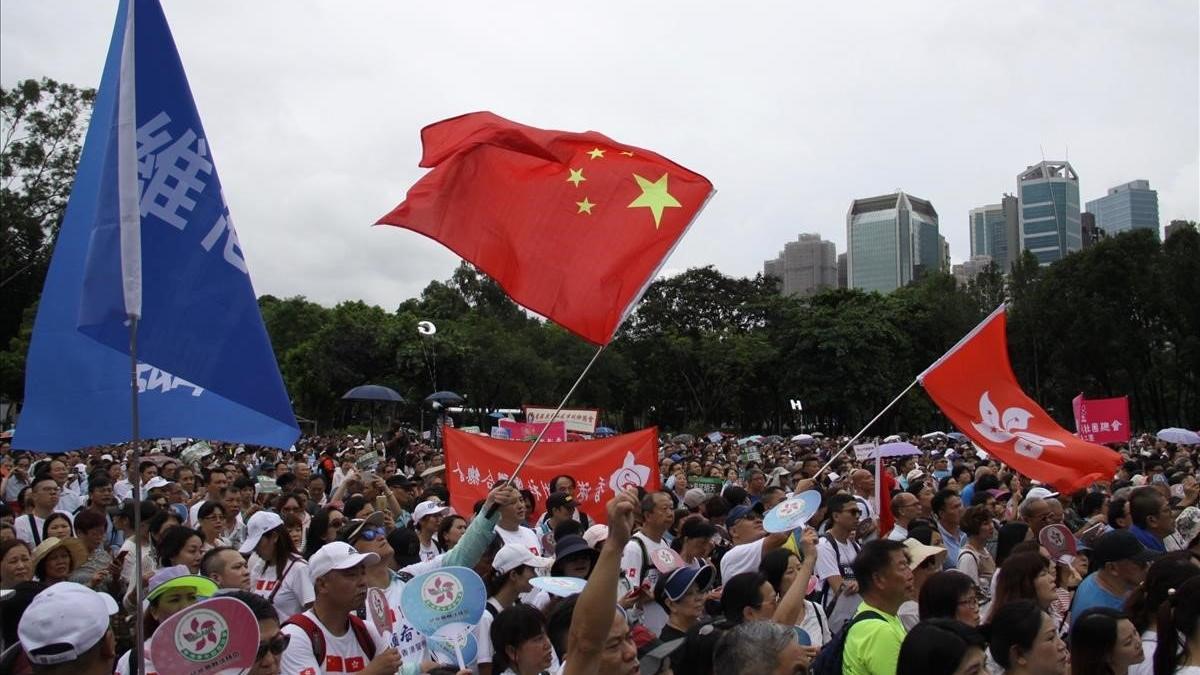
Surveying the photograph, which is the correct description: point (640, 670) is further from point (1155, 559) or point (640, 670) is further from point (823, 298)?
point (823, 298)

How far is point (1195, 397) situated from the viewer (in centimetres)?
4856

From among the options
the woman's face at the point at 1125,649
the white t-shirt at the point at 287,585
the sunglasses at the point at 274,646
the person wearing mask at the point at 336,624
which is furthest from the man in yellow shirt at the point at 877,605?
the white t-shirt at the point at 287,585

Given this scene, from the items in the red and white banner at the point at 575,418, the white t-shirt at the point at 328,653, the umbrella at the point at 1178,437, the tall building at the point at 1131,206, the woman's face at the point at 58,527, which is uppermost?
the tall building at the point at 1131,206

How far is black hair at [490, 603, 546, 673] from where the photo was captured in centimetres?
412

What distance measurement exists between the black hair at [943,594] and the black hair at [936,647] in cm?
88

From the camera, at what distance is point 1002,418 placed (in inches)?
396

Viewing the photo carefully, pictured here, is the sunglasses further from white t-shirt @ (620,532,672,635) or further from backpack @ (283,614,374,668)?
white t-shirt @ (620,532,672,635)

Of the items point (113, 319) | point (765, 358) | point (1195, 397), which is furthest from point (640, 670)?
point (1195, 397)

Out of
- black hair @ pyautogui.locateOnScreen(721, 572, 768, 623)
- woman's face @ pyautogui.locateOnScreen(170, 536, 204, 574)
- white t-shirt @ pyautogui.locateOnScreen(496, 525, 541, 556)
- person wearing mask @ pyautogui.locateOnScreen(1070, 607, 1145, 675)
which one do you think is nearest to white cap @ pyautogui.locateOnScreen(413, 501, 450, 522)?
white t-shirt @ pyautogui.locateOnScreen(496, 525, 541, 556)

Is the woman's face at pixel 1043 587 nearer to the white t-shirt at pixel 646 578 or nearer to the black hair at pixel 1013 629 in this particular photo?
the black hair at pixel 1013 629

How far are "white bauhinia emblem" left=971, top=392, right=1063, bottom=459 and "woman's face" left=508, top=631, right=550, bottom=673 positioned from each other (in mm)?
6966

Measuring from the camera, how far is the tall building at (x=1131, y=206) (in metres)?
140

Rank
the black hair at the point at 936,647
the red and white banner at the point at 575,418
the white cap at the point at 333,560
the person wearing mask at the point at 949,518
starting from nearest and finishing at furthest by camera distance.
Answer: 1. the black hair at the point at 936,647
2. the white cap at the point at 333,560
3. the person wearing mask at the point at 949,518
4. the red and white banner at the point at 575,418

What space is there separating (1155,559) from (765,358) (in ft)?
157
